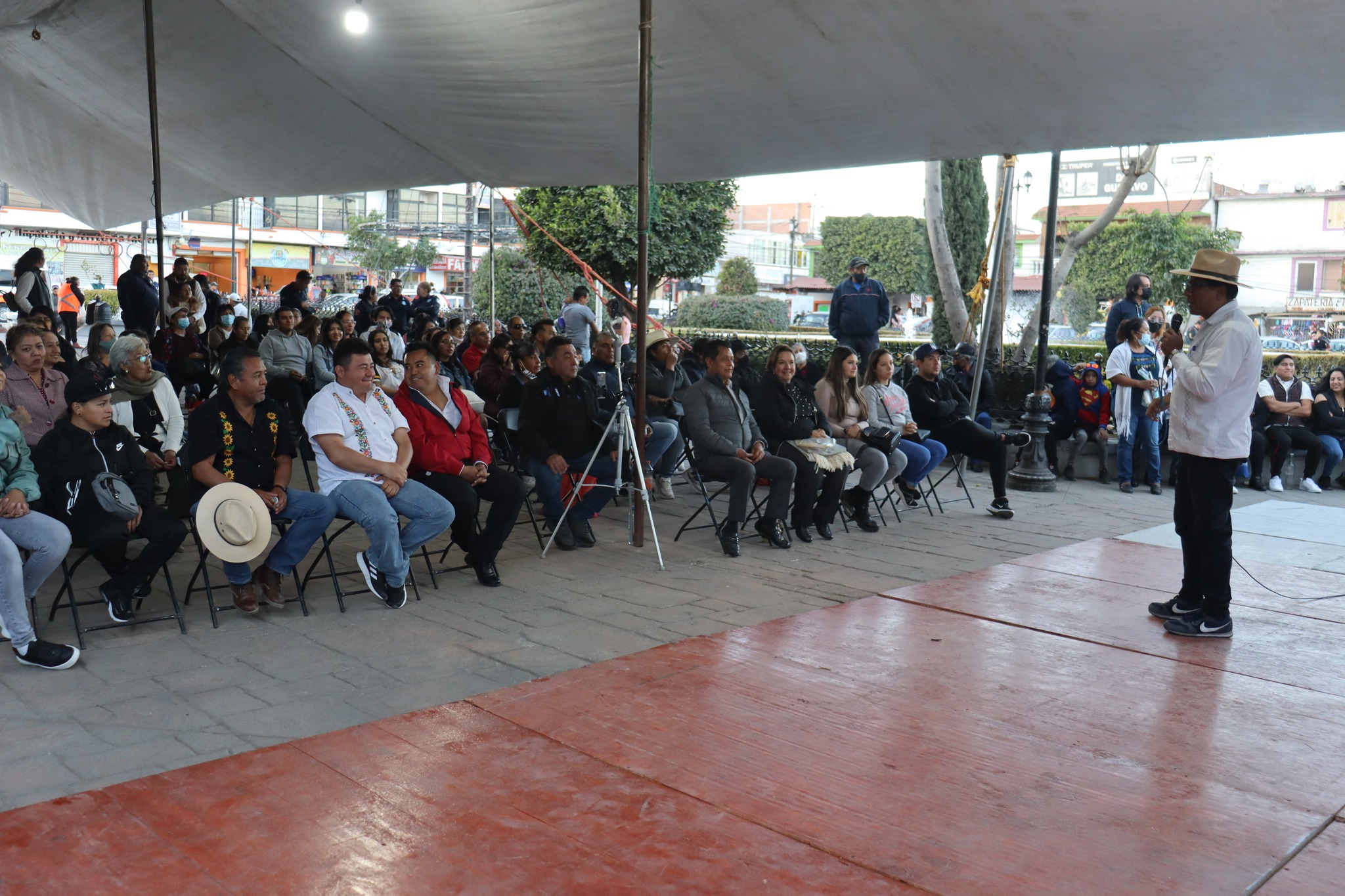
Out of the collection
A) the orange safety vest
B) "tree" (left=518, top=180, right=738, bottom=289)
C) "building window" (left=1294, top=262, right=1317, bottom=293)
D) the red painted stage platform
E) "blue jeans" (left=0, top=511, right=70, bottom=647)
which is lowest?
the red painted stage platform

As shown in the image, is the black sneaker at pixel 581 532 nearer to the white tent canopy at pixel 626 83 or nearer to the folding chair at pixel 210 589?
the folding chair at pixel 210 589

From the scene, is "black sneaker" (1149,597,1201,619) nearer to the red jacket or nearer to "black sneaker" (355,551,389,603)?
the red jacket

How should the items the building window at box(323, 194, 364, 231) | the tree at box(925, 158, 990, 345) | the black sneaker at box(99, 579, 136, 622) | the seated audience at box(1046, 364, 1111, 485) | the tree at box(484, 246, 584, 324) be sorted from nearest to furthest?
the black sneaker at box(99, 579, 136, 622) < the seated audience at box(1046, 364, 1111, 485) < the tree at box(925, 158, 990, 345) < the tree at box(484, 246, 584, 324) < the building window at box(323, 194, 364, 231)

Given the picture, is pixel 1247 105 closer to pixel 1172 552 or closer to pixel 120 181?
pixel 1172 552

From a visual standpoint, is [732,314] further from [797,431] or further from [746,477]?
[746,477]

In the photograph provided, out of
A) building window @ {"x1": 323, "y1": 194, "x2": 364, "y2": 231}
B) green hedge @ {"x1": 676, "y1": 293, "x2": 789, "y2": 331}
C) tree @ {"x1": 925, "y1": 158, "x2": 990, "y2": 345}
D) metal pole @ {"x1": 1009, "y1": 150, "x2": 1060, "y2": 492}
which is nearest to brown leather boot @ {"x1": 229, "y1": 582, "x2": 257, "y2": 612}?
metal pole @ {"x1": 1009, "y1": 150, "x2": 1060, "y2": 492}

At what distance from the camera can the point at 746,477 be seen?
6566 millimetres

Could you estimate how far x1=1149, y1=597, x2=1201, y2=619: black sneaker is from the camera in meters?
5.20

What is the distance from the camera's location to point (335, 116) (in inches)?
351

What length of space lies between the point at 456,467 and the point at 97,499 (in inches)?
67.6

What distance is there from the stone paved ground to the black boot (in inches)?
3.2

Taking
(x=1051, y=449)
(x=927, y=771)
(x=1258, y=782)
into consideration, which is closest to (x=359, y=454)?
(x=927, y=771)

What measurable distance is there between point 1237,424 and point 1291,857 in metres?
2.49

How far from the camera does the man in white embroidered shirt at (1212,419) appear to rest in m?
4.90
